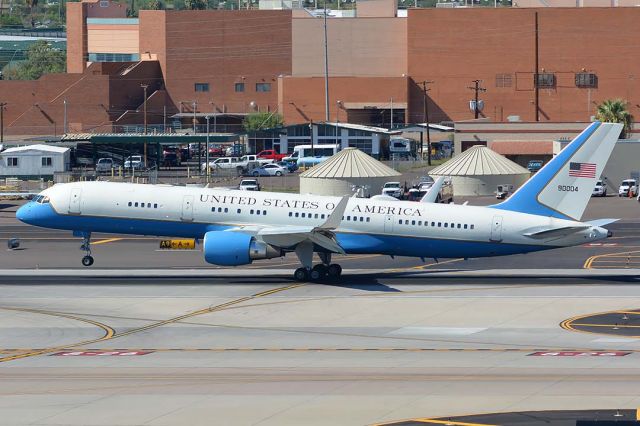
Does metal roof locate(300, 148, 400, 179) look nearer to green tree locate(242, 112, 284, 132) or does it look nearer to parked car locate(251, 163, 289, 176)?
parked car locate(251, 163, 289, 176)

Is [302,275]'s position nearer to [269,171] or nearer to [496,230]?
[496,230]

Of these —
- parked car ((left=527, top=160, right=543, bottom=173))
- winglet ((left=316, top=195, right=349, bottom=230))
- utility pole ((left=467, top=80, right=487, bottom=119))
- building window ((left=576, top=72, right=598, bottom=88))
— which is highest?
building window ((left=576, top=72, right=598, bottom=88))

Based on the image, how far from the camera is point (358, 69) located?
603 ft

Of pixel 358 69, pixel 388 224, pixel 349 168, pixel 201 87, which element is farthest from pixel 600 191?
pixel 201 87

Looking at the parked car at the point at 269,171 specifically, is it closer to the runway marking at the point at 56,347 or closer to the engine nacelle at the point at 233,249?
the engine nacelle at the point at 233,249

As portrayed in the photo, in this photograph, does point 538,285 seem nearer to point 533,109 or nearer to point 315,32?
point 533,109

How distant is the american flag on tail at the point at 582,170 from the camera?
5572 cm

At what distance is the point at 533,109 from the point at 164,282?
123 metres

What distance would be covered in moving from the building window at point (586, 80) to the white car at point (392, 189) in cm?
7075

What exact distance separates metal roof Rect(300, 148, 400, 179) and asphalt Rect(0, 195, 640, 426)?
41.9 meters

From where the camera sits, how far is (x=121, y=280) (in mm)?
58781

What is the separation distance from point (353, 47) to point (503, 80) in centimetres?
2392

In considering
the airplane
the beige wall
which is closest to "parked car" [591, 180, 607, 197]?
the airplane

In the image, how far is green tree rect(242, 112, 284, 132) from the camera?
178250 mm
